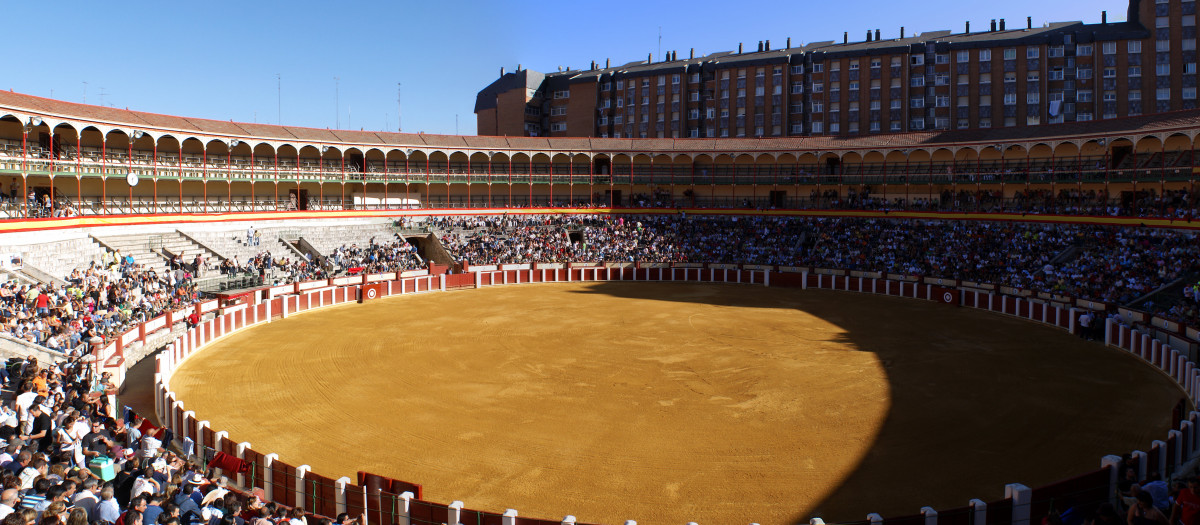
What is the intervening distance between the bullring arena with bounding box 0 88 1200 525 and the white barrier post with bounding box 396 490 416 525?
4cm

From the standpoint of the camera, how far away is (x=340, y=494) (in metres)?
9.67

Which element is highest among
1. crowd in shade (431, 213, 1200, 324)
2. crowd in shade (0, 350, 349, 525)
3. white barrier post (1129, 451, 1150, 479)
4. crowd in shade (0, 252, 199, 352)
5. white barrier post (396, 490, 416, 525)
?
crowd in shade (431, 213, 1200, 324)

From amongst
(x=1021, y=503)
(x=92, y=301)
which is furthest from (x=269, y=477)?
(x=92, y=301)

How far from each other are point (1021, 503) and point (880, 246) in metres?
31.2

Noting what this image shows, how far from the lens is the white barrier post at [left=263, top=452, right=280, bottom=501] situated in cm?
1048

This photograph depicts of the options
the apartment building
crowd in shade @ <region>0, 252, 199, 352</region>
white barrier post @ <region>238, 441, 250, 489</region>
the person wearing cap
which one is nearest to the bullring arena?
white barrier post @ <region>238, 441, 250, 489</region>

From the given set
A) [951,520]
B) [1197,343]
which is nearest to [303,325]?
[951,520]

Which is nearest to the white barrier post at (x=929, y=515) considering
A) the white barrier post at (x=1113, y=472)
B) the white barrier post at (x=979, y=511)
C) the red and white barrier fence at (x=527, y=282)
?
the red and white barrier fence at (x=527, y=282)

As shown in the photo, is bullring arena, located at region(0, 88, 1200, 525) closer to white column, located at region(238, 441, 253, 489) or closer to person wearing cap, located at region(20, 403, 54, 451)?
white column, located at region(238, 441, 253, 489)

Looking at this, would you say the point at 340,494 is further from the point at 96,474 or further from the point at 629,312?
the point at 629,312

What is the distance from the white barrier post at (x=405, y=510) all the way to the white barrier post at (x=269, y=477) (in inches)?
91.4

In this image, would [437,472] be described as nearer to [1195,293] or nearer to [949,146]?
[1195,293]

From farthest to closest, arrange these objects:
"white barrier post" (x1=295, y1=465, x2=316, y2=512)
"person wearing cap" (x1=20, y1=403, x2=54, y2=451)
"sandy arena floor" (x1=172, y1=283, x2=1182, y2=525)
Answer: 1. "sandy arena floor" (x1=172, y1=283, x2=1182, y2=525)
2. "person wearing cap" (x1=20, y1=403, x2=54, y2=451)
3. "white barrier post" (x1=295, y1=465, x2=316, y2=512)

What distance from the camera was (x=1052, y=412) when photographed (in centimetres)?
1468
